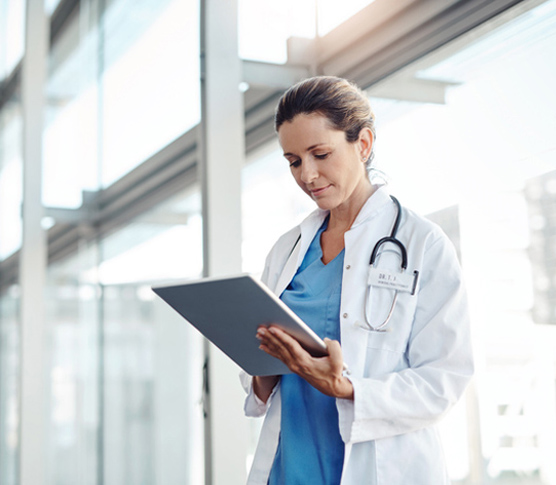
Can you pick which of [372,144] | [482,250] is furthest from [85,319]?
[372,144]

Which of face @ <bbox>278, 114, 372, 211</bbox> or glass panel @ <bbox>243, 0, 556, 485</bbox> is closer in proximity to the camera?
face @ <bbox>278, 114, 372, 211</bbox>

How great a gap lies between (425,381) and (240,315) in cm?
33

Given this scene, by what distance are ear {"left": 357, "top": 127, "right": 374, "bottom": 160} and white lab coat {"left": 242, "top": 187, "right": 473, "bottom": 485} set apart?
0.53 ft

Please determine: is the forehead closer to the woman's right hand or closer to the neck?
the neck

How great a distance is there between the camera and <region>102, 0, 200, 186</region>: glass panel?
353cm

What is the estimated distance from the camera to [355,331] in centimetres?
Answer: 133

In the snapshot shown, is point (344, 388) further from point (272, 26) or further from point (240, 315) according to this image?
point (272, 26)

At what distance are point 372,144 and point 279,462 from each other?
65cm

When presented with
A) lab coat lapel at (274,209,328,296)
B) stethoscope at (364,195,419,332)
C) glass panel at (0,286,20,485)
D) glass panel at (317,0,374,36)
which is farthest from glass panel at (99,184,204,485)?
stethoscope at (364,195,419,332)

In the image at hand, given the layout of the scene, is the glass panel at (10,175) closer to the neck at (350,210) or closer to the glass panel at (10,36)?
the glass panel at (10,36)

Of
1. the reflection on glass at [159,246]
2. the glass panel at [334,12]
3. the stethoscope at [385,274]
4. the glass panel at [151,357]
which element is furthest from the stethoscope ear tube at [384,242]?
the glass panel at [151,357]

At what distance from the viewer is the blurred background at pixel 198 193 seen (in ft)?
6.21

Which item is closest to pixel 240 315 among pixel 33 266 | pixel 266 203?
pixel 266 203

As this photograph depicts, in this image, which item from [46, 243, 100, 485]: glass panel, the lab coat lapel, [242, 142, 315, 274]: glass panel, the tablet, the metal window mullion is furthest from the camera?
[46, 243, 100, 485]: glass panel
